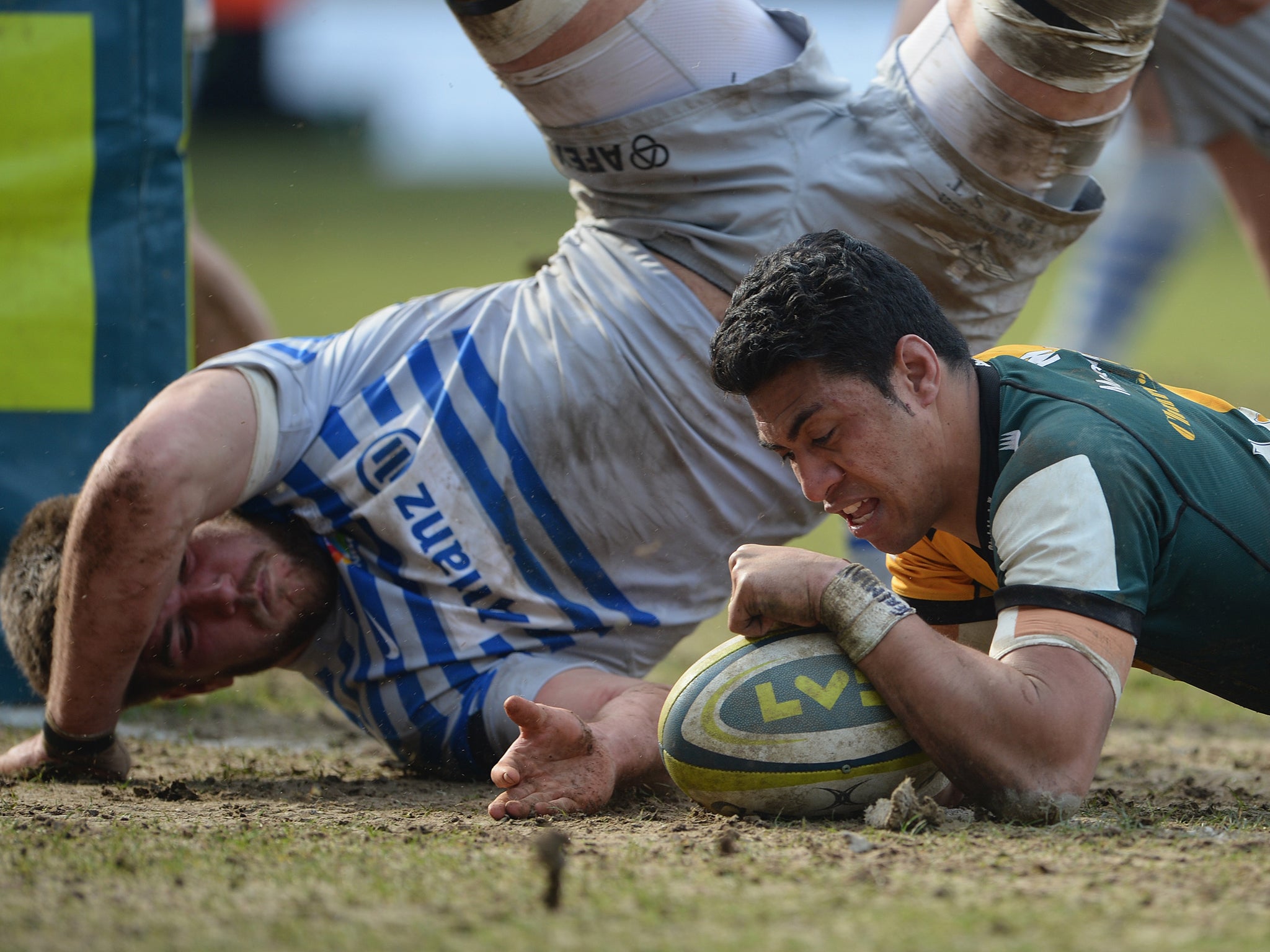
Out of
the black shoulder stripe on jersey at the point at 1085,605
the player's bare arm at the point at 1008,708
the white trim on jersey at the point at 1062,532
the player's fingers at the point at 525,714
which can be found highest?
the white trim on jersey at the point at 1062,532

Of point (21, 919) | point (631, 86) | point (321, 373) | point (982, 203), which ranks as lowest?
point (21, 919)

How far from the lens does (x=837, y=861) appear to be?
239 cm

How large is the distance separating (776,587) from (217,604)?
1804 mm

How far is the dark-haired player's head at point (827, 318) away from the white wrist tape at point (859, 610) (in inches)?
15.9

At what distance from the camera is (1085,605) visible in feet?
8.43

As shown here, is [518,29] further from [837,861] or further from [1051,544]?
[837,861]

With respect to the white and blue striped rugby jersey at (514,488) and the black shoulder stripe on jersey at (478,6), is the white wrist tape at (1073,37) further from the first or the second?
the black shoulder stripe on jersey at (478,6)

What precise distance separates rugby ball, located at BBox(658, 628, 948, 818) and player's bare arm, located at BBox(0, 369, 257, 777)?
4.77ft

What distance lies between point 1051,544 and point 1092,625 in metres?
0.17

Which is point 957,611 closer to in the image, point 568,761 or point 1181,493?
point 1181,493

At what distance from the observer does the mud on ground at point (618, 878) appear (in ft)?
6.37

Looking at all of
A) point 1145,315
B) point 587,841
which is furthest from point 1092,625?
point 1145,315

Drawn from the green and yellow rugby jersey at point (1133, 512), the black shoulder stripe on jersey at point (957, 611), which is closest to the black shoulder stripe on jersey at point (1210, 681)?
the green and yellow rugby jersey at point (1133, 512)

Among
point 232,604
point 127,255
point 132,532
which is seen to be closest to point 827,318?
point 132,532
